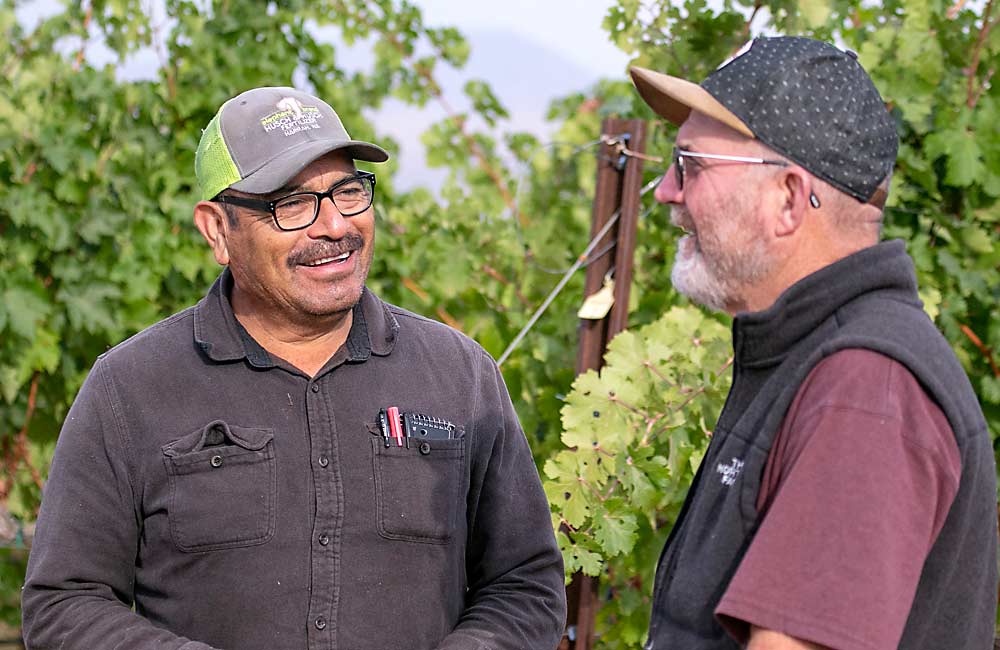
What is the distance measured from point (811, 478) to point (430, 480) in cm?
104

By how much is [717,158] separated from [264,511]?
1.02 m

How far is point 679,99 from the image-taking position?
1.81 m

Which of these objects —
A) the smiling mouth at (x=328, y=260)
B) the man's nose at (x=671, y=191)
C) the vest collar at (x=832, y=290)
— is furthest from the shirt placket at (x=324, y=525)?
the vest collar at (x=832, y=290)

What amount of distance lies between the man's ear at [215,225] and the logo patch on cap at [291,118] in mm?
184

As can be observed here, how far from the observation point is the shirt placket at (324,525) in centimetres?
224

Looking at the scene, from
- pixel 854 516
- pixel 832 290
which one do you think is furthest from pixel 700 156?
pixel 854 516

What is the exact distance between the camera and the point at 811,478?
1456mm

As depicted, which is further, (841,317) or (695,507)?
(695,507)

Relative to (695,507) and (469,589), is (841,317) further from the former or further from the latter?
(469,589)

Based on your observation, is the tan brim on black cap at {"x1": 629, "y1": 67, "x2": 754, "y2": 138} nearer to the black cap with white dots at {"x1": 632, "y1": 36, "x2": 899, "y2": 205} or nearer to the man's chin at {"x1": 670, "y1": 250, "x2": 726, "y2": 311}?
the black cap with white dots at {"x1": 632, "y1": 36, "x2": 899, "y2": 205}

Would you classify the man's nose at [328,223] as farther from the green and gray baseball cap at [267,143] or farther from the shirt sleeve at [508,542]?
the shirt sleeve at [508,542]

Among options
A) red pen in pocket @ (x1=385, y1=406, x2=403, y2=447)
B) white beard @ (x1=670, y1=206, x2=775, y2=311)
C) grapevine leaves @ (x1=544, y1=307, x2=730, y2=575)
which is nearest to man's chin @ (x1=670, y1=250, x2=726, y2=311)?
white beard @ (x1=670, y1=206, x2=775, y2=311)

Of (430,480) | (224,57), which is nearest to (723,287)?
(430,480)

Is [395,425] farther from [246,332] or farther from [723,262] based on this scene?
[723,262]
